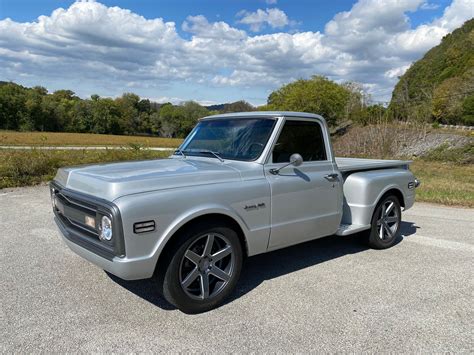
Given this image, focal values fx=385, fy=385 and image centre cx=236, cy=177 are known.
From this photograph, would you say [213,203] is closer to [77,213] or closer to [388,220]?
[77,213]

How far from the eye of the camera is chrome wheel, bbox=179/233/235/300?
3.45 meters

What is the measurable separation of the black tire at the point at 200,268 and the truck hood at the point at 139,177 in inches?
17.3

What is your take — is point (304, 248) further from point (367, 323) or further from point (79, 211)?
point (79, 211)

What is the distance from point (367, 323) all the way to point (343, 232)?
61.2 inches

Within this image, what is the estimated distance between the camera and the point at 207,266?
3.55m

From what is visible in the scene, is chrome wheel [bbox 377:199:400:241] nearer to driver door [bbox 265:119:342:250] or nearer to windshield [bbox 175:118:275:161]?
driver door [bbox 265:119:342:250]

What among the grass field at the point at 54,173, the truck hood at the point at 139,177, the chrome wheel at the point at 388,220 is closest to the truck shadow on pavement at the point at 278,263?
the chrome wheel at the point at 388,220

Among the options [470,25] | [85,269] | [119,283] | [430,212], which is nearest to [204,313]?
[119,283]

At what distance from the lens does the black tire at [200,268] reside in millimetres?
3291

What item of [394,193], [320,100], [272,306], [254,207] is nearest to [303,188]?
[254,207]

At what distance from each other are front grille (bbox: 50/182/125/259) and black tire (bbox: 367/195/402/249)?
11.8ft

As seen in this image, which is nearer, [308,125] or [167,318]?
[167,318]

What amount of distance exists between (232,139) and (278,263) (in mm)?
1687

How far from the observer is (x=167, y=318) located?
3.38 m
